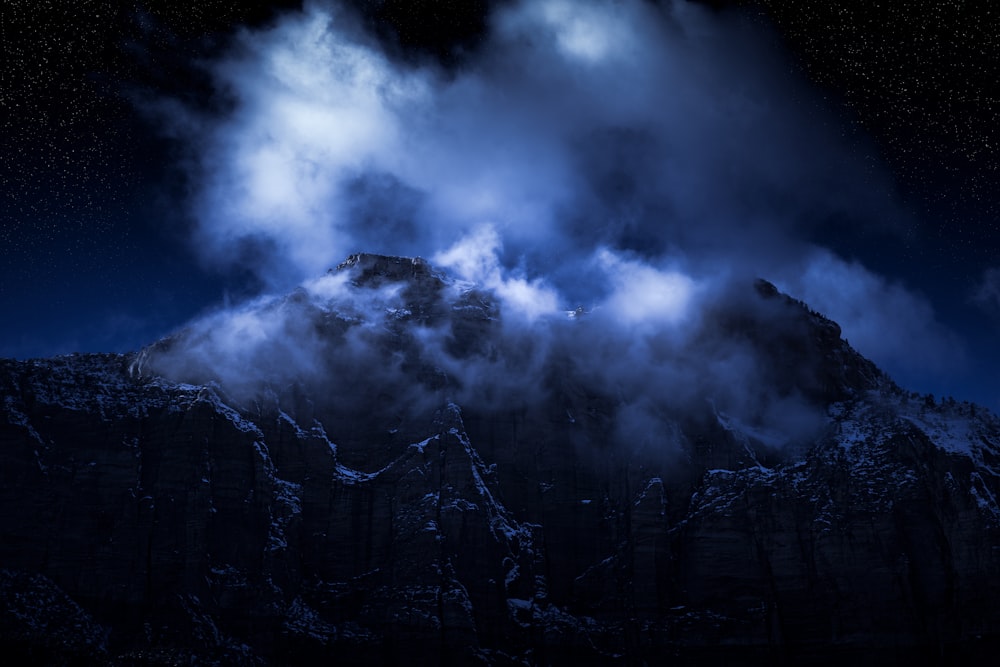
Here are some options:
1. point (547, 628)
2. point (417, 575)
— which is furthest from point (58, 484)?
point (547, 628)

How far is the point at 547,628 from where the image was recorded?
641 ft

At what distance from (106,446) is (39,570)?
25788 mm

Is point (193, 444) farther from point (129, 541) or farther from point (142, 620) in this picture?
point (142, 620)

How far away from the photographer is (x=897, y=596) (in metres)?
193

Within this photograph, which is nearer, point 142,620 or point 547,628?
point 142,620

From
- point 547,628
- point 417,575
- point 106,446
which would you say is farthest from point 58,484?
point 547,628

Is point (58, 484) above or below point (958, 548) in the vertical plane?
above

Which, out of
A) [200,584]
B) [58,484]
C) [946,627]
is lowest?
[946,627]

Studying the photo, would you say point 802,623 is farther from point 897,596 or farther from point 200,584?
point 200,584

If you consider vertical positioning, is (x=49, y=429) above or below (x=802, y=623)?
above

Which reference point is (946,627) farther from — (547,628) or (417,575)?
(417,575)

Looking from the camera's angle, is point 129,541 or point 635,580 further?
point 635,580

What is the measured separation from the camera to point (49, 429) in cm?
19238

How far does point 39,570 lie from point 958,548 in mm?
171762
